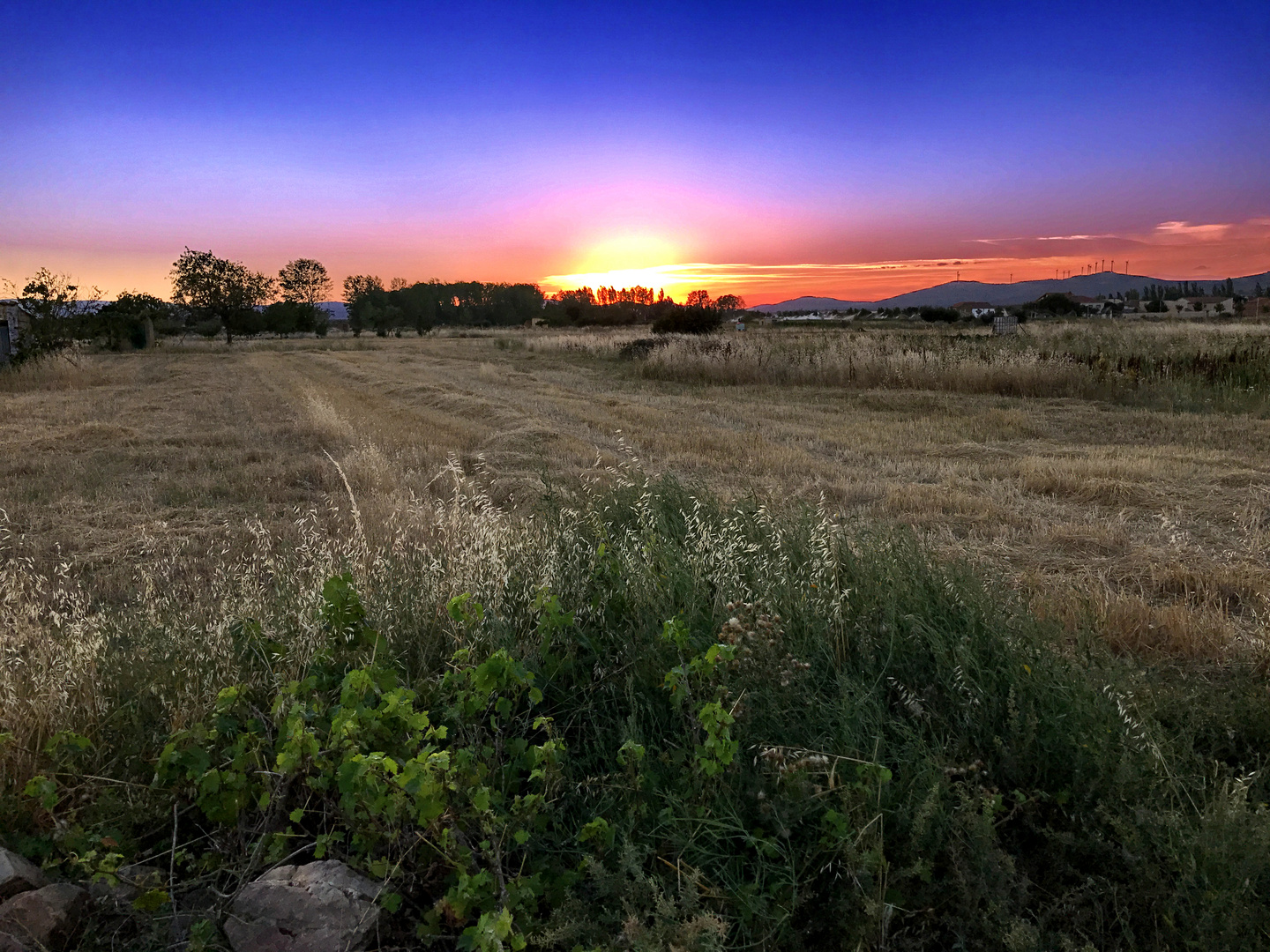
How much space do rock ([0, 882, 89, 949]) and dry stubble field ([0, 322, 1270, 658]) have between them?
324 centimetres

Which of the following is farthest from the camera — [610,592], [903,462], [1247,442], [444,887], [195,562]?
[1247,442]

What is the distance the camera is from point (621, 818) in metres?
2.54

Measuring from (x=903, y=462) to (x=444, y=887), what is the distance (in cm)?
779

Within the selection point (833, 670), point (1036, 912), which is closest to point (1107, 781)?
point (1036, 912)

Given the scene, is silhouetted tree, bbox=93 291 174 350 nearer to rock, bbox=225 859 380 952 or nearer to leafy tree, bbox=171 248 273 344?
leafy tree, bbox=171 248 273 344

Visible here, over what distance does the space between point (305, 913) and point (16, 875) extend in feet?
2.93

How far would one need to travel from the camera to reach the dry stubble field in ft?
17.2

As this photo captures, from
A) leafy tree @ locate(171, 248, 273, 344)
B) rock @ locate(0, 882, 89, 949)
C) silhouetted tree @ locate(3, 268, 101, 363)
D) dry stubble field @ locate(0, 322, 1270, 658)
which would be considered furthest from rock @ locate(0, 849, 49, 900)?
leafy tree @ locate(171, 248, 273, 344)

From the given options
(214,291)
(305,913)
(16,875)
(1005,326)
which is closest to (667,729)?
(305,913)

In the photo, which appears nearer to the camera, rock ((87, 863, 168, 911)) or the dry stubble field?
rock ((87, 863, 168, 911))

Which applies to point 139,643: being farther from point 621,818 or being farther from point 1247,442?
point 1247,442

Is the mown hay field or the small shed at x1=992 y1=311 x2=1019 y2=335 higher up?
the small shed at x1=992 y1=311 x2=1019 y2=335

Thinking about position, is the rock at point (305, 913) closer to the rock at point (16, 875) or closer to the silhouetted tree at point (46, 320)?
the rock at point (16, 875)

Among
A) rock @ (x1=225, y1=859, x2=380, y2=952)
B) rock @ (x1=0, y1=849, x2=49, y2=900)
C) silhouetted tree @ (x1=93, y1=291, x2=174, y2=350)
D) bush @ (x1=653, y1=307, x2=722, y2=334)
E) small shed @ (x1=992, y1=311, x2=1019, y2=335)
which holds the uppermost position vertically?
silhouetted tree @ (x1=93, y1=291, x2=174, y2=350)
